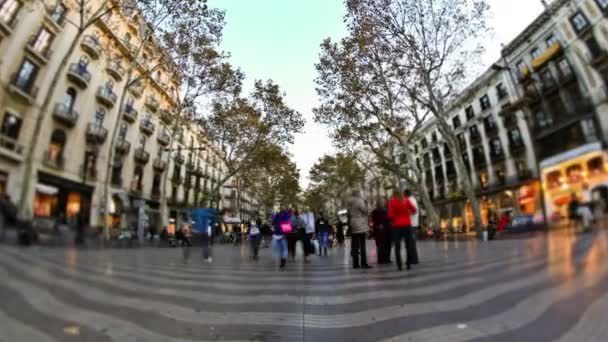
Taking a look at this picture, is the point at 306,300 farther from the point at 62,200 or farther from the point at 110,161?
the point at 62,200

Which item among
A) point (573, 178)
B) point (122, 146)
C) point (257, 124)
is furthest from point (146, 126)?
point (257, 124)

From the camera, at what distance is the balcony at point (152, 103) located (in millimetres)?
1413

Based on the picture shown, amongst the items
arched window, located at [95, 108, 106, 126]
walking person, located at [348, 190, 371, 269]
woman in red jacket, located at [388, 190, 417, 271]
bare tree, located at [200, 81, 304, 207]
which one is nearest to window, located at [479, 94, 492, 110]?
arched window, located at [95, 108, 106, 126]

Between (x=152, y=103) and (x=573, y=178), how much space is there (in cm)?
168

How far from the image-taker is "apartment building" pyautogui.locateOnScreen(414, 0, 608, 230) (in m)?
1.22

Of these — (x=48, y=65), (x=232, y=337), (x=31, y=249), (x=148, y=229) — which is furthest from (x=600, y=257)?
(x=232, y=337)

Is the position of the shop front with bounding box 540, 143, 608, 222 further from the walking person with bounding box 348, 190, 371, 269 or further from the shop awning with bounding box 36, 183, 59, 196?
the walking person with bounding box 348, 190, 371, 269

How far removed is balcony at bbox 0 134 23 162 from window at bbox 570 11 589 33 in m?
1.89

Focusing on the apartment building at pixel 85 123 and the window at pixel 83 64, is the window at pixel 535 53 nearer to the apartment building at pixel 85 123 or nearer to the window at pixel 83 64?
the apartment building at pixel 85 123

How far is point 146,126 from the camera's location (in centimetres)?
137

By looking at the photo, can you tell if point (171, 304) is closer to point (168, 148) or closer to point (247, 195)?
point (168, 148)

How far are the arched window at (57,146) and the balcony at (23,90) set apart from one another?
119mm

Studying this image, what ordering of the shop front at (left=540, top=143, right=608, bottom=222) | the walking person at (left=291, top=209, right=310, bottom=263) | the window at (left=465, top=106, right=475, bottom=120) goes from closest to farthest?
the shop front at (left=540, top=143, right=608, bottom=222), the window at (left=465, top=106, right=475, bottom=120), the walking person at (left=291, top=209, right=310, bottom=263)

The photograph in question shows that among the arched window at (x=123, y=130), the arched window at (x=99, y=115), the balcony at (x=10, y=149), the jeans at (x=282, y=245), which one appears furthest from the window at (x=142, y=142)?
the jeans at (x=282, y=245)
